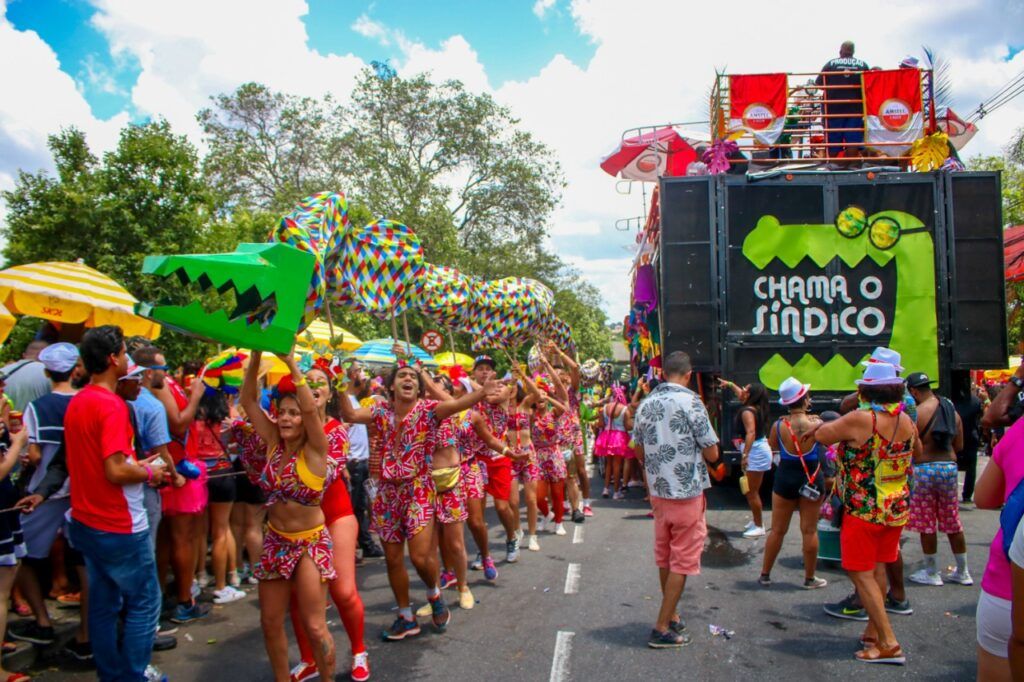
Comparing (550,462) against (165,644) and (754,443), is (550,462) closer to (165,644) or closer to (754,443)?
(754,443)

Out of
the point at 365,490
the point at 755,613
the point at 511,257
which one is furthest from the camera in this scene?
the point at 511,257

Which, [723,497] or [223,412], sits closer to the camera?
[223,412]

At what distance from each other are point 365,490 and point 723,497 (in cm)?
542

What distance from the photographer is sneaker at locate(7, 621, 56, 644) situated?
182 inches

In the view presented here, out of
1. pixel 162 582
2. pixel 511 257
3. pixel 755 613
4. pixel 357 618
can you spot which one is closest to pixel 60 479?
pixel 162 582

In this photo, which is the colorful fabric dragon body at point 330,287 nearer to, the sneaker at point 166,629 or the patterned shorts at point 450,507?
the patterned shorts at point 450,507

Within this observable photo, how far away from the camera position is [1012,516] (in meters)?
2.42

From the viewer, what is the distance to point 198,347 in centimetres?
1282

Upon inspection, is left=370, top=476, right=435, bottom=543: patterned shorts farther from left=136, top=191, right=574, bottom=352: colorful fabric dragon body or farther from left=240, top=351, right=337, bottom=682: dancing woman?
left=136, top=191, right=574, bottom=352: colorful fabric dragon body

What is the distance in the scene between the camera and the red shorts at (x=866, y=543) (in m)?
4.48

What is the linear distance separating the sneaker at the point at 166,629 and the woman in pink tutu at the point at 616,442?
7.15 m

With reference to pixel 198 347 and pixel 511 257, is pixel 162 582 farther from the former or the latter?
pixel 511 257

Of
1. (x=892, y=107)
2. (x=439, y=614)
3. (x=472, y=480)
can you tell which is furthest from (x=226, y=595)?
(x=892, y=107)

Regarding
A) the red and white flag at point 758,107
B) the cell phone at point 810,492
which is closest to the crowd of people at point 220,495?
the cell phone at point 810,492
